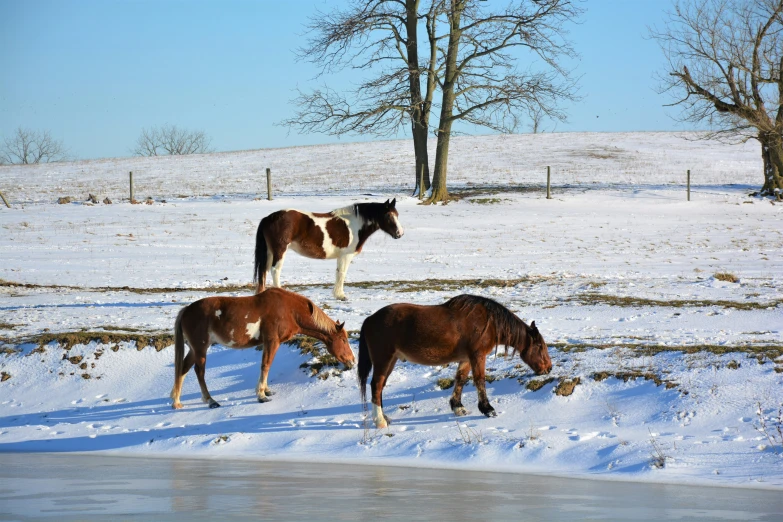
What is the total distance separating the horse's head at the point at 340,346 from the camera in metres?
9.49

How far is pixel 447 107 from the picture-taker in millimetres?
34719

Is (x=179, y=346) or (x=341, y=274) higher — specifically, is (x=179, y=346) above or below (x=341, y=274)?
below

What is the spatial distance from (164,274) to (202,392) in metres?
10.1

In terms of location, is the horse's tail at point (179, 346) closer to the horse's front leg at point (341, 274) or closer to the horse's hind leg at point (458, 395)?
the horse's hind leg at point (458, 395)

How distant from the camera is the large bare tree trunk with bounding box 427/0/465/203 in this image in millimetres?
34109

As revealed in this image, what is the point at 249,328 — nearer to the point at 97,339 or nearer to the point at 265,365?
the point at 265,365

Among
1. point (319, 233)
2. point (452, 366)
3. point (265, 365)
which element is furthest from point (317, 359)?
point (319, 233)

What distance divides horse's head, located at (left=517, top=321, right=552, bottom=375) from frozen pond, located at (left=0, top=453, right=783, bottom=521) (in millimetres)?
1803

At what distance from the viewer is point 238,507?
218 inches

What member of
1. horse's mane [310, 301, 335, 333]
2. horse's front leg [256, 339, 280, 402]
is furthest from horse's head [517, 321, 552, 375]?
horse's front leg [256, 339, 280, 402]

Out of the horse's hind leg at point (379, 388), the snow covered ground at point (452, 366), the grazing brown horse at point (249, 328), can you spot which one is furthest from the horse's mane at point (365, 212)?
the horse's hind leg at point (379, 388)

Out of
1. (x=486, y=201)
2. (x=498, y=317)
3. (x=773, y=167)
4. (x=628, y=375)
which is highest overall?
(x=773, y=167)

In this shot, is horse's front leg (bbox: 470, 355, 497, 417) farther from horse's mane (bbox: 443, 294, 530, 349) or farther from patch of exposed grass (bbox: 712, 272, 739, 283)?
patch of exposed grass (bbox: 712, 272, 739, 283)

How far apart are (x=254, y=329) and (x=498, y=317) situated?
275 centimetres
